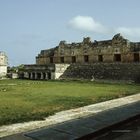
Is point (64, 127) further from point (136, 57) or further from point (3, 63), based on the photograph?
point (3, 63)

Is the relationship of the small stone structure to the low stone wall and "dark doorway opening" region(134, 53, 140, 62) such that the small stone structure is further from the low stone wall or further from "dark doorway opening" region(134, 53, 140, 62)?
"dark doorway opening" region(134, 53, 140, 62)

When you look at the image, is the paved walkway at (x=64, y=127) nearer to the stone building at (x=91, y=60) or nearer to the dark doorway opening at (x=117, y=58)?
the stone building at (x=91, y=60)

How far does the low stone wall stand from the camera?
94.0 feet

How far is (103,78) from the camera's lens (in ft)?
98.2

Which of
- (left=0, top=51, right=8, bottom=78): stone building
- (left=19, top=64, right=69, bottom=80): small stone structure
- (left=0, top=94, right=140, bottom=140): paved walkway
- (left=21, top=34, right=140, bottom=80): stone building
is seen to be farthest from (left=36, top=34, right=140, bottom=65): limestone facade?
(left=0, top=94, right=140, bottom=140): paved walkway

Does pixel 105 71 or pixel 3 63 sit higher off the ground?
pixel 3 63

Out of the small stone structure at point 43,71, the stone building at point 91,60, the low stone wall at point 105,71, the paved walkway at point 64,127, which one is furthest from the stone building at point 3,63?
the paved walkway at point 64,127

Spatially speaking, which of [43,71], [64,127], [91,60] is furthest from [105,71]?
[64,127]

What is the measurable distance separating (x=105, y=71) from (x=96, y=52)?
4.33 m

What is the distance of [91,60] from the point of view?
35.6m

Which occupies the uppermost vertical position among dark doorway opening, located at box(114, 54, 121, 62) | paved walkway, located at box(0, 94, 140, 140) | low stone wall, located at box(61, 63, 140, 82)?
dark doorway opening, located at box(114, 54, 121, 62)

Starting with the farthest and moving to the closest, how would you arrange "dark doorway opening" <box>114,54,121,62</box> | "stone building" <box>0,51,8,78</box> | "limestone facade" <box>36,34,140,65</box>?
1. "stone building" <box>0,51,8,78</box>
2. "dark doorway opening" <box>114,54,121,62</box>
3. "limestone facade" <box>36,34,140,65</box>

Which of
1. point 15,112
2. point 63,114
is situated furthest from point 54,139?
point 15,112

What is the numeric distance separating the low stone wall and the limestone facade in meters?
1.39
